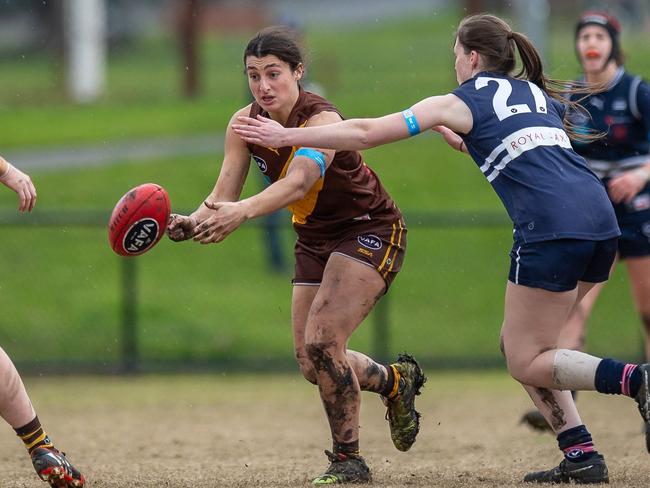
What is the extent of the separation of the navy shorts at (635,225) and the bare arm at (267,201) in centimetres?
261

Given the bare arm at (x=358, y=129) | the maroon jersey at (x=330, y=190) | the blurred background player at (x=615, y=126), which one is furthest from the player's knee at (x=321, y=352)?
the blurred background player at (x=615, y=126)

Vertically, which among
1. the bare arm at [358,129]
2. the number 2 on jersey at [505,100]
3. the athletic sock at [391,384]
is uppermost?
the number 2 on jersey at [505,100]

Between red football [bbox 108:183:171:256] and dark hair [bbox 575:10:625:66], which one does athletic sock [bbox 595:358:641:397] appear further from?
dark hair [bbox 575:10:625:66]

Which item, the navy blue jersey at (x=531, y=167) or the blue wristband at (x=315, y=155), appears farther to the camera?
the blue wristband at (x=315, y=155)

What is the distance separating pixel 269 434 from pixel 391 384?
6.85 feet

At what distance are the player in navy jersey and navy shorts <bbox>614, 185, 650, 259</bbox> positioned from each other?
6.51 feet

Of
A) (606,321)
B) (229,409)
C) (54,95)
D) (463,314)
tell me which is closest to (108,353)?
(229,409)

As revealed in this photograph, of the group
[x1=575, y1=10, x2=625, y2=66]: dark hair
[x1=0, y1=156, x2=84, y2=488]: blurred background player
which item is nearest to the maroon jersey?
[x1=0, y1=156, x2=84, y2=488]: blurred background player

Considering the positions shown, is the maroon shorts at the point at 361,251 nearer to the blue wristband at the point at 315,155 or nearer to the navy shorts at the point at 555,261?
the blue wristband at the point at 315,155

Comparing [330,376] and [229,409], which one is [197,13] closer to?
[229,409]

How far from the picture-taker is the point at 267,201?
548cm

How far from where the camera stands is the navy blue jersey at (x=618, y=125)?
297 inches

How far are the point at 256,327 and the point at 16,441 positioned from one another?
5.24 meters

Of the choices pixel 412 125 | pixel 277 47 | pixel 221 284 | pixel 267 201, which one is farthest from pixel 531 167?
pixel 221 284
